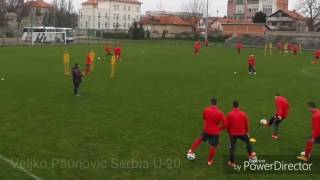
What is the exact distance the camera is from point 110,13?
154875 millimetres

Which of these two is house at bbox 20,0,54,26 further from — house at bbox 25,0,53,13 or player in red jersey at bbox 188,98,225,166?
player in red jersey at bbox 188,98,225,166

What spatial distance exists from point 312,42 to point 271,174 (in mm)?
78263

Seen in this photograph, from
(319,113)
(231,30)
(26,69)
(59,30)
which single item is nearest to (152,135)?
(319,113)

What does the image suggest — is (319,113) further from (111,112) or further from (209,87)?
(209,87)

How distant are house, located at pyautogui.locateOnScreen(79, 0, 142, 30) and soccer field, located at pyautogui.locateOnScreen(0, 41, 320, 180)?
118 m

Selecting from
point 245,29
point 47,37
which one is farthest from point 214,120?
point 245,29

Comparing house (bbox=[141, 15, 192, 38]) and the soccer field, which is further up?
house (bbox=[141, 15, 192, 38])

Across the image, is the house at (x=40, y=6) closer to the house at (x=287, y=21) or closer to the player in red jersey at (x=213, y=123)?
the house at (x=287, y=21)

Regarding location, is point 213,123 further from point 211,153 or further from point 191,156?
point 191,156

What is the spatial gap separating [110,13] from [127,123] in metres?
142

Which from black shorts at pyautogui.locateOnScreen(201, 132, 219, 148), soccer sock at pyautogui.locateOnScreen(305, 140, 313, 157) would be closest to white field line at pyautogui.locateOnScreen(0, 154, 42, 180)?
black shorts at pyautogui.locateOnScreen(201, 132, 219, 148)

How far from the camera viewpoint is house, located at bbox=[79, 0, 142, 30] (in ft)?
485

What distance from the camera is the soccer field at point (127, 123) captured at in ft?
37.4

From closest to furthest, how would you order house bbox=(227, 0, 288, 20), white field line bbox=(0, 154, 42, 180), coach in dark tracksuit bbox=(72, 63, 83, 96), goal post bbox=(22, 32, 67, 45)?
white field line bbox=(0, 154, 42, 180), coach in dark tracksuit bbox=(72, 63, 83, 96), goal post bbox=(22, 32, 67, 45), house bbox=(227, 0, 288, 20)
